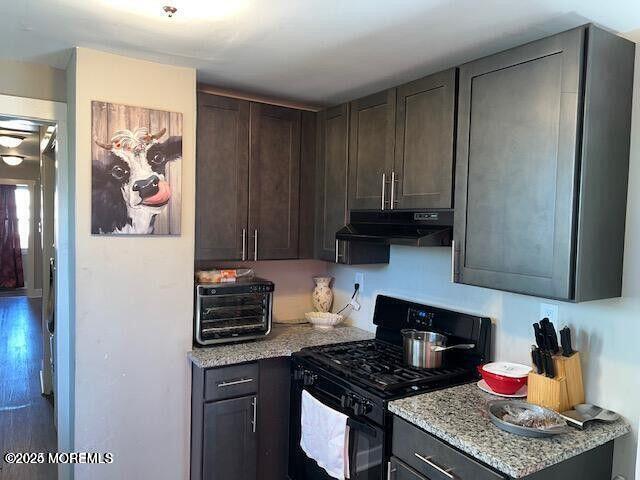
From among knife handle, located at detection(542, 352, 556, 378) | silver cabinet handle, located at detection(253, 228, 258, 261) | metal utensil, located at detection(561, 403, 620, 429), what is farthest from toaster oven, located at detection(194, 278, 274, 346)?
metal utensil, located at detection(561, 403, 620, 429)

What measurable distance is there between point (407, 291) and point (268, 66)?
4.77ft

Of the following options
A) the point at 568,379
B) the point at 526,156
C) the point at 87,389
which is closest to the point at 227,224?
the point at 87,389

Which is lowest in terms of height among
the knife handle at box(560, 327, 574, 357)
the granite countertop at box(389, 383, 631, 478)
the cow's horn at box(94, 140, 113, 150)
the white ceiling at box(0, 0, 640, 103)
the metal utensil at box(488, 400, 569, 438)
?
the granite countertop at box(389, 383, 631, 478)

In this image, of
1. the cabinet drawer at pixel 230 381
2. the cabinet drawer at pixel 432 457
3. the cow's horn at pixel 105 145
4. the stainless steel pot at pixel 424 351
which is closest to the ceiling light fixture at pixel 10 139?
the cow's horn at pixel 105 145

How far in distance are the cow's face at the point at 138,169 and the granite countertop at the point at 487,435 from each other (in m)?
1.46

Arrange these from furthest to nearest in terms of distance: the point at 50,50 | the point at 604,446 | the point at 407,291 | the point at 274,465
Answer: the point at 407,291 < the point at 274,465 < the point at 50,50 < the point at 604,446

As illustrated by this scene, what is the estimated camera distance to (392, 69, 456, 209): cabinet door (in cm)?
204

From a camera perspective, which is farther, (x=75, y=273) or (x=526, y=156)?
(x=75, y=273)

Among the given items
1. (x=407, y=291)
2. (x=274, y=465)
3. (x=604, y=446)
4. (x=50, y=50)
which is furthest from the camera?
(x=407, y=291)

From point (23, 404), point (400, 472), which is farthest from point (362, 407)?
point (23, 404)

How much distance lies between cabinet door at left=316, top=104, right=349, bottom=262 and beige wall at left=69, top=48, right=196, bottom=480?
2.70 ft

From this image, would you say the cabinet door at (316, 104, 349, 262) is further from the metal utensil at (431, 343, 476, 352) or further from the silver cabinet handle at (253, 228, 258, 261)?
the metal utensil at (431, 343, 476, 352)

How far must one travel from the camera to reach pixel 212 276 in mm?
2602

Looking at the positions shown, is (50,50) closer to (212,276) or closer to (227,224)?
(227,224)
